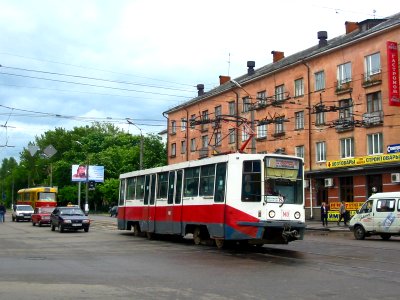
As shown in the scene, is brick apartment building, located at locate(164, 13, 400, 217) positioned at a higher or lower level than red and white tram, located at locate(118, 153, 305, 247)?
higher

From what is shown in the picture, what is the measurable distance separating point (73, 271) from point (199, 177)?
8041 millimetres

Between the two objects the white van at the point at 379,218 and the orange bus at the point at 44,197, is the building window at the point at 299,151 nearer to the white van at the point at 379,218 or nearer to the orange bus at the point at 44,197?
the white van at the point at 379,218

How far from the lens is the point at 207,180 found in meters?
19.3

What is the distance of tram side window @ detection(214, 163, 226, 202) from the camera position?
1808 cm

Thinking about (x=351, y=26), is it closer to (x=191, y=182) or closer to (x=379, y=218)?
(x=379, y=218)

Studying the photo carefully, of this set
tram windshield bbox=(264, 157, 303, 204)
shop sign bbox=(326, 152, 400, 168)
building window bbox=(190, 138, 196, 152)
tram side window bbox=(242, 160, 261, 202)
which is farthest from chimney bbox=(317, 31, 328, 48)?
tram side window bbox=(242, 160, 261, 202)

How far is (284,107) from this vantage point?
46719mm

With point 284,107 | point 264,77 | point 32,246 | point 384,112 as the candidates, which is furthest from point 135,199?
point 264,77

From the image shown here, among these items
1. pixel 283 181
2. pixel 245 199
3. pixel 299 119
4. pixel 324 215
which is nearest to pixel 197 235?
pixel 245 199

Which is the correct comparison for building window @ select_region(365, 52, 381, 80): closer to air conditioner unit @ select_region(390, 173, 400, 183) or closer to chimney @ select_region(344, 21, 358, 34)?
chimney @ select_region(344, 21, 358, 34)

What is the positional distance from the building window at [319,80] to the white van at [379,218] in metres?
19.4

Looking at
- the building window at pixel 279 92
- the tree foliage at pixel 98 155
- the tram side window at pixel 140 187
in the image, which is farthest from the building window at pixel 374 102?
the tree foliage at pixel 98 155

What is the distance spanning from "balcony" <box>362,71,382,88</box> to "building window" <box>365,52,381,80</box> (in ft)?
0.32

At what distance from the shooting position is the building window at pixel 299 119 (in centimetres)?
4525
